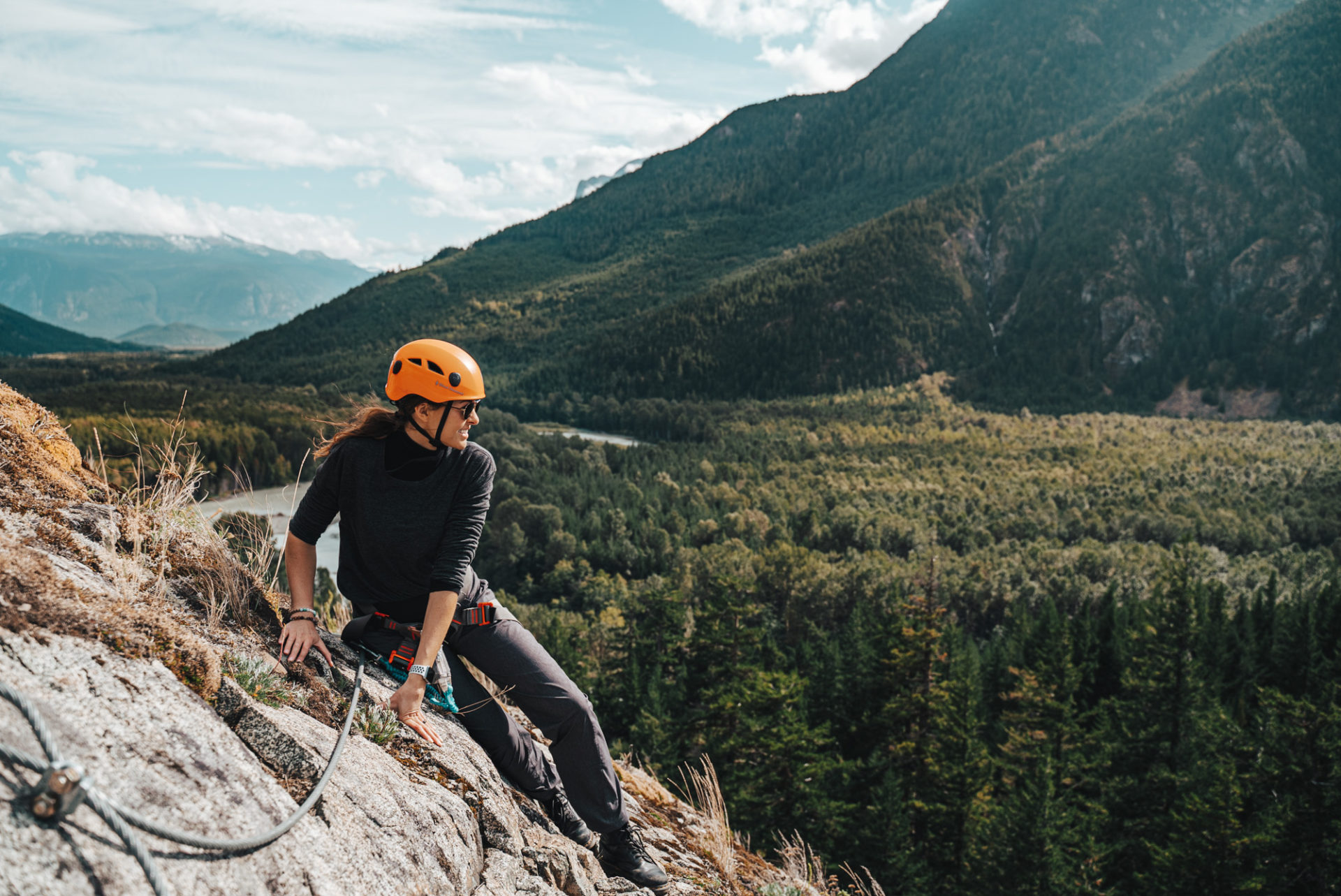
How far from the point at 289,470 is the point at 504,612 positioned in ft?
219

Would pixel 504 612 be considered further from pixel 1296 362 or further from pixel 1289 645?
pixel 1296 362

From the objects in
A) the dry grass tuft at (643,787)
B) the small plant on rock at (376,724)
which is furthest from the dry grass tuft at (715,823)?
the small plant on rock at (376,724)

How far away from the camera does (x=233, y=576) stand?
4453mm

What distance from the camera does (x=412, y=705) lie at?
4.32 m

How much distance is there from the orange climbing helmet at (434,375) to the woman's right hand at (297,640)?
1.36 metres

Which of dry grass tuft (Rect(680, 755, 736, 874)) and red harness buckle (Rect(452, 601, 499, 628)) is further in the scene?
dry grass tuft (Rect(680, 755, 736, 874))

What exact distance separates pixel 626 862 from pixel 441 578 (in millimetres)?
2181

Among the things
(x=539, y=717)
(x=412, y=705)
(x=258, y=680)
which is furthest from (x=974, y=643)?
(x=258, y=680)

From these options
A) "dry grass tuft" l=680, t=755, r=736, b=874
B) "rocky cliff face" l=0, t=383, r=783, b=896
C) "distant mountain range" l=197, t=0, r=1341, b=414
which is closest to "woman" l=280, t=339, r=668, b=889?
"rocky cliff face" l=0, t=383, r=783, b=896

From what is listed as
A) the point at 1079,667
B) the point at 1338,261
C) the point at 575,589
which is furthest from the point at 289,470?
the point at 1338,261

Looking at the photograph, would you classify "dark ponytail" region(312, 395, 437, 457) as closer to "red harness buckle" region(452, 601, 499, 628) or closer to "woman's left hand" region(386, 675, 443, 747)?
"red harness buckle" region(452, 601, 499, 628)

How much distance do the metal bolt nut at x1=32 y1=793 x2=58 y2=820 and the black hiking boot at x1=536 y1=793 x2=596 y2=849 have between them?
330 centimetres

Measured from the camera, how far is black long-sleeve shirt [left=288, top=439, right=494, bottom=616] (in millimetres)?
4523

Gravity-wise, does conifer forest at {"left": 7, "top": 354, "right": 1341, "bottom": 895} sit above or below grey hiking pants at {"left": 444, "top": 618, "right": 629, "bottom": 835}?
below
